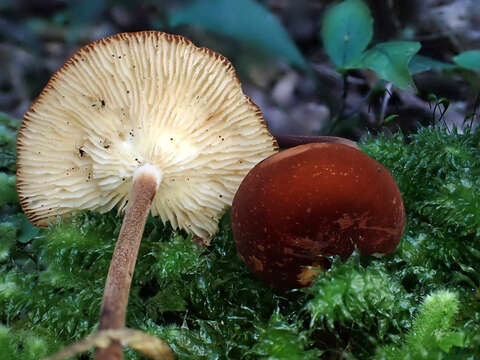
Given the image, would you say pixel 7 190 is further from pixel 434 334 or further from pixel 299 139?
pixel 434 334

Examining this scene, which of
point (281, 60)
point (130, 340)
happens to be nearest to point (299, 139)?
point (130, 340)

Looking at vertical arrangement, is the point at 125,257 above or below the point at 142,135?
below

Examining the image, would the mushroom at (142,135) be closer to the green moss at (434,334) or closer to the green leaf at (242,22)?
the green moss at (434,334)

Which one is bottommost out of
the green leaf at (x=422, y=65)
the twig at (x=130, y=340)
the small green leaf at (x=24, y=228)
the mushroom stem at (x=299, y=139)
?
the small green leaf at (x=24, y=228)

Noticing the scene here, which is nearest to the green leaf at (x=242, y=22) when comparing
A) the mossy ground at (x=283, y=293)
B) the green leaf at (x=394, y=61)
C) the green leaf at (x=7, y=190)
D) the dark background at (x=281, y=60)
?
the dark background at (x=281, y=60)

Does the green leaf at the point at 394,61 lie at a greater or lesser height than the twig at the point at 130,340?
greater

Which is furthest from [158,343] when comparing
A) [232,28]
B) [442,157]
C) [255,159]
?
[232,28]

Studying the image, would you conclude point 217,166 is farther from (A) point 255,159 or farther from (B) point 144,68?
(B) point 144,68

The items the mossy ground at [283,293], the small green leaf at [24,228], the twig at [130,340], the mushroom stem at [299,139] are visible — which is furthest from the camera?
the mushroom stem at [299,139]
